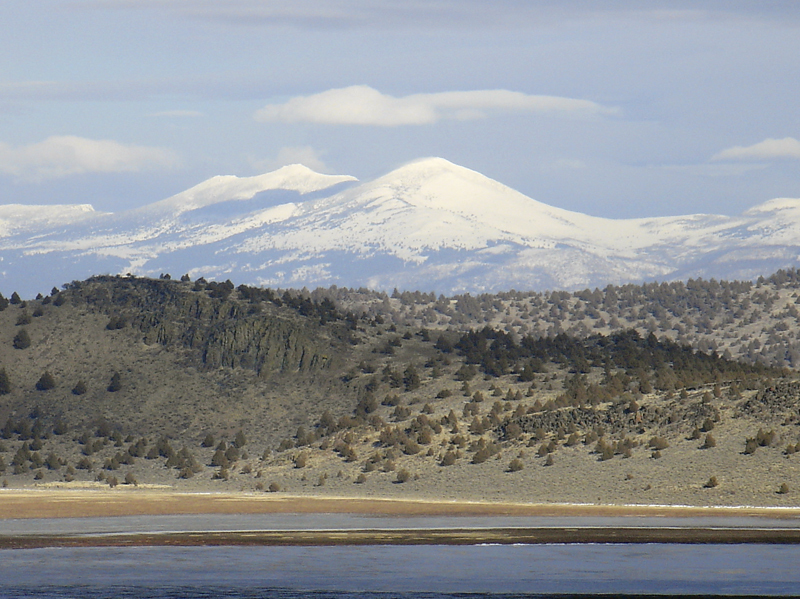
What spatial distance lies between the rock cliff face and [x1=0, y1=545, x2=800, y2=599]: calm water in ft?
207

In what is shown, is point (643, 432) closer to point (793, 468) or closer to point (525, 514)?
Result: point (793, 468)

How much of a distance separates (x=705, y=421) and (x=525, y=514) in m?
21.2

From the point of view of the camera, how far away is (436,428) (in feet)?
251

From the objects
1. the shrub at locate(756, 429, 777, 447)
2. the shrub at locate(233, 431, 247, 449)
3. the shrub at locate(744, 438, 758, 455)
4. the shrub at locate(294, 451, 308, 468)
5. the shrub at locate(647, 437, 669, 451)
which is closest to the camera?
the shrub at locate(744, 438, 758, 455)

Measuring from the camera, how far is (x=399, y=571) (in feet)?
99.1

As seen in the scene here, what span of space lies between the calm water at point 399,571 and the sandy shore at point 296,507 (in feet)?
44.8

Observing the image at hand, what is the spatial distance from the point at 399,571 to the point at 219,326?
74.1 metres

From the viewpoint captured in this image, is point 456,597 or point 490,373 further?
point 490,373

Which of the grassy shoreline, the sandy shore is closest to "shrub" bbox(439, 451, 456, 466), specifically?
the sandy shore

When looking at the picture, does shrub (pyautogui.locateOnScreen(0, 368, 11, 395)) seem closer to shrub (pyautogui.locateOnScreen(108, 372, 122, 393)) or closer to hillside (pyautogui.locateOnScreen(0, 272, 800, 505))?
hillside (pyautogui.locateOnScreen(0, 272, 800, 505))

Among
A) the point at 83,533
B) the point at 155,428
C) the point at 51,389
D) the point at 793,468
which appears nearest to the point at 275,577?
the point at 83,533

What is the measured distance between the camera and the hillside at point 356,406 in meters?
62.9

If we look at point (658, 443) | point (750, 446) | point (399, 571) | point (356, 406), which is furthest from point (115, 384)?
point (399, 571)

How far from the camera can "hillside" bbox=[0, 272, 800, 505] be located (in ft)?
206
